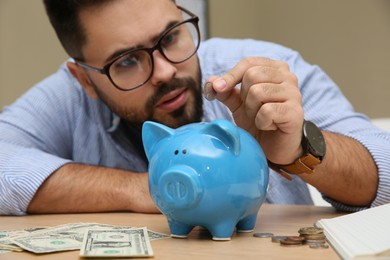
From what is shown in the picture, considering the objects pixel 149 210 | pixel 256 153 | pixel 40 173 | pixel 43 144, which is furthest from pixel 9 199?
pixel 256 153

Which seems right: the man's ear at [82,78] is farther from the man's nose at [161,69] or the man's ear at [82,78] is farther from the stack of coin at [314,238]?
the stack of coin at [314,238]

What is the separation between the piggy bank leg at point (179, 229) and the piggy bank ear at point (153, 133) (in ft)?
0.39

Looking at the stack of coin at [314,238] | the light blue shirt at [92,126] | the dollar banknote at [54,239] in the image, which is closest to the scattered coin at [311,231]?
the stack of coin at [314,238]

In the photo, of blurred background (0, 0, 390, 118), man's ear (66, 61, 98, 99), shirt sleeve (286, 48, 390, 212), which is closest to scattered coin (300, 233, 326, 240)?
shirt sleeve (286, 48, 390, 212)

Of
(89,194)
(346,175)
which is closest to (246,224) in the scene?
(346,175)

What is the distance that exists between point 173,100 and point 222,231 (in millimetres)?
737

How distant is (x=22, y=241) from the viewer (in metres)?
0.86

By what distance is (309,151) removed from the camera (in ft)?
3.64

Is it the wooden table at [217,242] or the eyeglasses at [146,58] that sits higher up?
the eyeglasses at [146,58]

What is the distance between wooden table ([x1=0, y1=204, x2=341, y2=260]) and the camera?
778mm

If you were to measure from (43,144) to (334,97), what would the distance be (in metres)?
0.88

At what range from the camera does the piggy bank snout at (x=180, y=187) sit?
82 centimetres

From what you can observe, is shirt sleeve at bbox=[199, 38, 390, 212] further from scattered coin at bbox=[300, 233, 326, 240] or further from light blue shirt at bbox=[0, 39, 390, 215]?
scattered coin at bbox=[300, 233, 326, 240]

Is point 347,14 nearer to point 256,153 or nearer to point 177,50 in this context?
point 177,50
